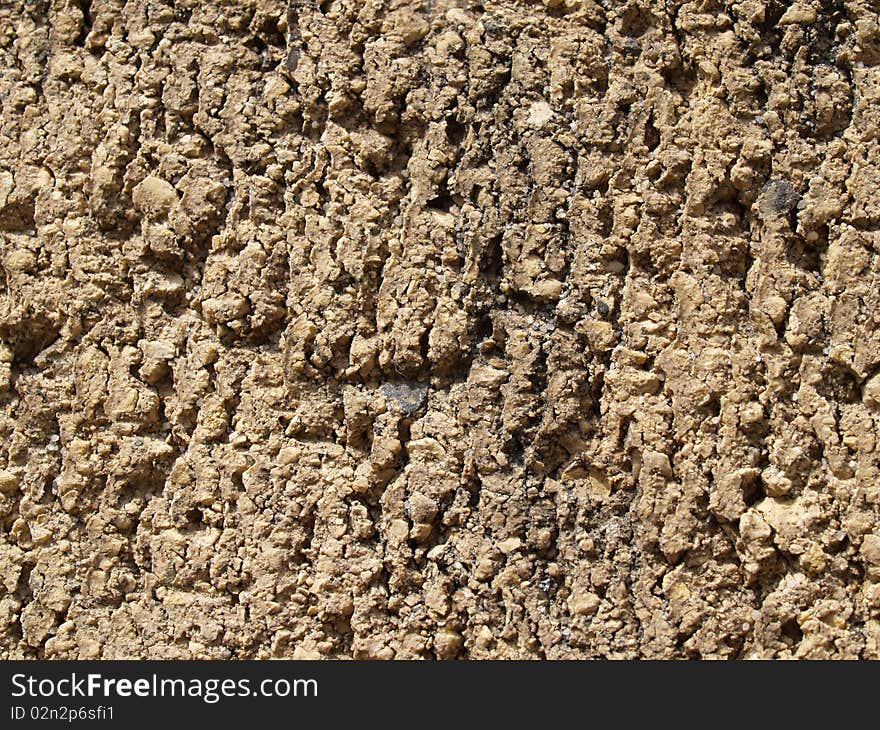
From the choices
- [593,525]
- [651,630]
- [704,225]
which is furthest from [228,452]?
[704,225]

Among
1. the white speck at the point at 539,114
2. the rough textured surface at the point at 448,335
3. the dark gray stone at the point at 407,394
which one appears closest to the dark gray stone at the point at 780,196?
the rough textured surface at the point at 448,335

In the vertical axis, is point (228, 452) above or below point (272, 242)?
below

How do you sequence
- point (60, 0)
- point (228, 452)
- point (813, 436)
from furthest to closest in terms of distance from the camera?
1. point (60, 0)
2. point (228, 452)
3. point (813, 436)

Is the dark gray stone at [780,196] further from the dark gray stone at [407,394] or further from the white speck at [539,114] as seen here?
the dark gray stone at [407,394]

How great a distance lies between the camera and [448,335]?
1.58 meters

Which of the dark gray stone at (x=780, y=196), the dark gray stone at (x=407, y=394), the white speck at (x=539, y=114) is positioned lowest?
the dark gray stone at (x=407, y=394)

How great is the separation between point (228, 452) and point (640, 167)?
0.82 metres

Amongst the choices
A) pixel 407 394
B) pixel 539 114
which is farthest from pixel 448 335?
pixel 539 114

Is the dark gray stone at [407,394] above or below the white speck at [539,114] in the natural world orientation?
below

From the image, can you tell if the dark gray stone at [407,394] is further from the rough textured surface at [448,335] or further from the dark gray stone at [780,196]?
the dark gray stone at [780,196]

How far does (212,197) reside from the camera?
Answer: 5.43ft

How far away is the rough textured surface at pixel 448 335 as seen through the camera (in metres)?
1.51

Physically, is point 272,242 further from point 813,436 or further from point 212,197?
point 813,436

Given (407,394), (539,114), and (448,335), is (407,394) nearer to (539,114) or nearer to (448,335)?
(448,335)
